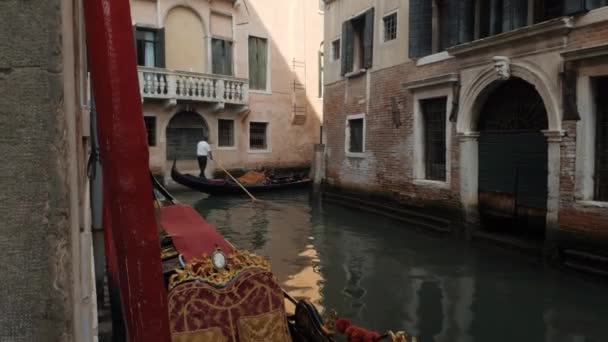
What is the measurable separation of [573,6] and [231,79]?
9839 mm

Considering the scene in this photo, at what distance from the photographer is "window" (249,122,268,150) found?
14820mm

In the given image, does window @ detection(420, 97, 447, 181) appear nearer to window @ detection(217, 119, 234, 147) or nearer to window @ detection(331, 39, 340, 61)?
window @ detection(331, 39, 340, 61)

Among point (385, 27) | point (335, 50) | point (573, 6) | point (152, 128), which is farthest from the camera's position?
point (152, 128)

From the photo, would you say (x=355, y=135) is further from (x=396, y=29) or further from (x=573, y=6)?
(x=573, y=6)

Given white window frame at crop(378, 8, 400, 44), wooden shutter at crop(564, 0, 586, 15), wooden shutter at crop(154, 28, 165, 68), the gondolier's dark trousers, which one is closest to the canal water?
wooden shutter at crop(564, 0, 586, 15)

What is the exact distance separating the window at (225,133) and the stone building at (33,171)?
1319cm

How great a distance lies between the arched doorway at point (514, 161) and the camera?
5.87m

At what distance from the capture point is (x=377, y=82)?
882 centimetres

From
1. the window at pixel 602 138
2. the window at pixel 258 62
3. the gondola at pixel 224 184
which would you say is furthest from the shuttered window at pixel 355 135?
the window at pixel 258 62

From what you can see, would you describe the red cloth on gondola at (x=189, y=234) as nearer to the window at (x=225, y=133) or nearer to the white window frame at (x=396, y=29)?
the white window frame at (x=396, y=29)

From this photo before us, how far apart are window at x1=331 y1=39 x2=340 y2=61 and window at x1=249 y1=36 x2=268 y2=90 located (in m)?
4.49

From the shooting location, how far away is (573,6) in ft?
16.5

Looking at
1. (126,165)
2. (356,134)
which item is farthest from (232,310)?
(356,134)

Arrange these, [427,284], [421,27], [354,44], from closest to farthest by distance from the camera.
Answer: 1. [427,284]
2. [421,27]
3. [354,44]
